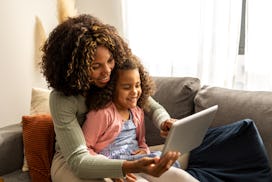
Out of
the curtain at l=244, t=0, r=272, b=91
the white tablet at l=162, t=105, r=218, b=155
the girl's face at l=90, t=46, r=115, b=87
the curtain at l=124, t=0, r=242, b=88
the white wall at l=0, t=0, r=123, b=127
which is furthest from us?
the white wall at l=0, t=0, r=123, b=127

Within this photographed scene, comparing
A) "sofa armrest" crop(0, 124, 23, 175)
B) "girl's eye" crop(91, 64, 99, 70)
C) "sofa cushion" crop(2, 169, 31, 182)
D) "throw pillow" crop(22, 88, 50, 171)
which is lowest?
"sofa cushion" crop(2, 169, 31, 182)

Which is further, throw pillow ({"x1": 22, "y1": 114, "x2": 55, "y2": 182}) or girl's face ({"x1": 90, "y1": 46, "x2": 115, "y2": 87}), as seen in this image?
throw pillow ({"x1": 22, "y1": 114, "x2": 55, "y2": 182})

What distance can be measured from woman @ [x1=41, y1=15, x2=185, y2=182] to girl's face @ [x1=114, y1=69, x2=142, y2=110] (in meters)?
0.06

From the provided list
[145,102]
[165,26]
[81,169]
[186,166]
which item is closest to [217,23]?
[165,26]

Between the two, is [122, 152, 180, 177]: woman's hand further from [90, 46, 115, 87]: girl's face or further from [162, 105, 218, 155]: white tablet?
[90, 46, 115, 87]: girl's face

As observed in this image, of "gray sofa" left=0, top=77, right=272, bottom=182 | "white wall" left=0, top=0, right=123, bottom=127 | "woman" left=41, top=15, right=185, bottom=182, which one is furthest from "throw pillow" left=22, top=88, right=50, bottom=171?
"white wall" left=0, top=0, right=123, bottom=127

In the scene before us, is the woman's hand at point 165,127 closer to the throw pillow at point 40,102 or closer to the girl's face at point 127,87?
the girl's face at point 127,87

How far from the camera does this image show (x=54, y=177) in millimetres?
1518

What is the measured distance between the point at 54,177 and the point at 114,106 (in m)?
0.39

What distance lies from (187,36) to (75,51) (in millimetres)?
1076

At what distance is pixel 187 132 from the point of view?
1.28 m

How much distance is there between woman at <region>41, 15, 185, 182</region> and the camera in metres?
1.35

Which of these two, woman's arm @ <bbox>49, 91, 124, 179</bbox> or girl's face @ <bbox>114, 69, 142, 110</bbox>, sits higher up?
girl's face @ <bbox>114, 69, 142, 110</bbox>

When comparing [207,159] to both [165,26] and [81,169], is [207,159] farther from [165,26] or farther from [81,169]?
[165,26]
